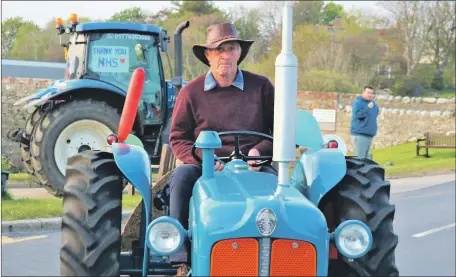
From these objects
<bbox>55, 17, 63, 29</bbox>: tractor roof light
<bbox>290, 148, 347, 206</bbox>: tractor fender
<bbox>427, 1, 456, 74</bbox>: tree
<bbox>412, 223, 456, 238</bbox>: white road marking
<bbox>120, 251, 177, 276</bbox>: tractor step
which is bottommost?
<bbox>412, 223, 456, 238</bbox>: white road marking

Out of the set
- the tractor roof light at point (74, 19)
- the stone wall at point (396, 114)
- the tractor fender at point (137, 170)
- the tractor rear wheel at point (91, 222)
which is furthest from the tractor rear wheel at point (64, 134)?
the stone wall at point (396, 114)

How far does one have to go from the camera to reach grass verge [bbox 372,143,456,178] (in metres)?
21.9

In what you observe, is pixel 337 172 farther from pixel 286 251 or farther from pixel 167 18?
pixel 167 18

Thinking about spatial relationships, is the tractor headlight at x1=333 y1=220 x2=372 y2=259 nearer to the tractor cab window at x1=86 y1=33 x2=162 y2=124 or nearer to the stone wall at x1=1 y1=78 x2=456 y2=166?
the tractor cab window at x1=86 y1=33 x2=162 y2=124

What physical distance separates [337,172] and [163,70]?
8855mm

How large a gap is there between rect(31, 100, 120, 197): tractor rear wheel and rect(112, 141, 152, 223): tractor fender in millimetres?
7369

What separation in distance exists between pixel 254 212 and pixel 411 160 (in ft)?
76.1

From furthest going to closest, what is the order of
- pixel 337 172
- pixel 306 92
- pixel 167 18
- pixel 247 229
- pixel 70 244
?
pixel 306 92 → pixel 167 18 → pixel 337 172 → pixel 70 244 → pixel 247 229

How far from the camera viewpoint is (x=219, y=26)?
5.77 m

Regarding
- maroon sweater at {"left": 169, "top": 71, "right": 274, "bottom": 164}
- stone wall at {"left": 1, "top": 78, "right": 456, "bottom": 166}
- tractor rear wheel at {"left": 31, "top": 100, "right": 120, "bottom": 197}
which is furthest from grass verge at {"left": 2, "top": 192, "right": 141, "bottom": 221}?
stone wall at {"left": 1, "top": 78, "right": 456, "bottom": 166}

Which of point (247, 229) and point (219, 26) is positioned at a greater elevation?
point (219, 26)

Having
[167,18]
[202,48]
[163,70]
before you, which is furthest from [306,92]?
[202,48]

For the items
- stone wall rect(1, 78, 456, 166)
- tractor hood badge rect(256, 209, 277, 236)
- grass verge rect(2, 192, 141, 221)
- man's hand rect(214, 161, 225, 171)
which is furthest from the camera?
stone wall rect(1, 78, 456, 166)

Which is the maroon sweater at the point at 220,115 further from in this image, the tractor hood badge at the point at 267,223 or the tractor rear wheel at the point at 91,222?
the tractor hood badge at the point at 267,223
